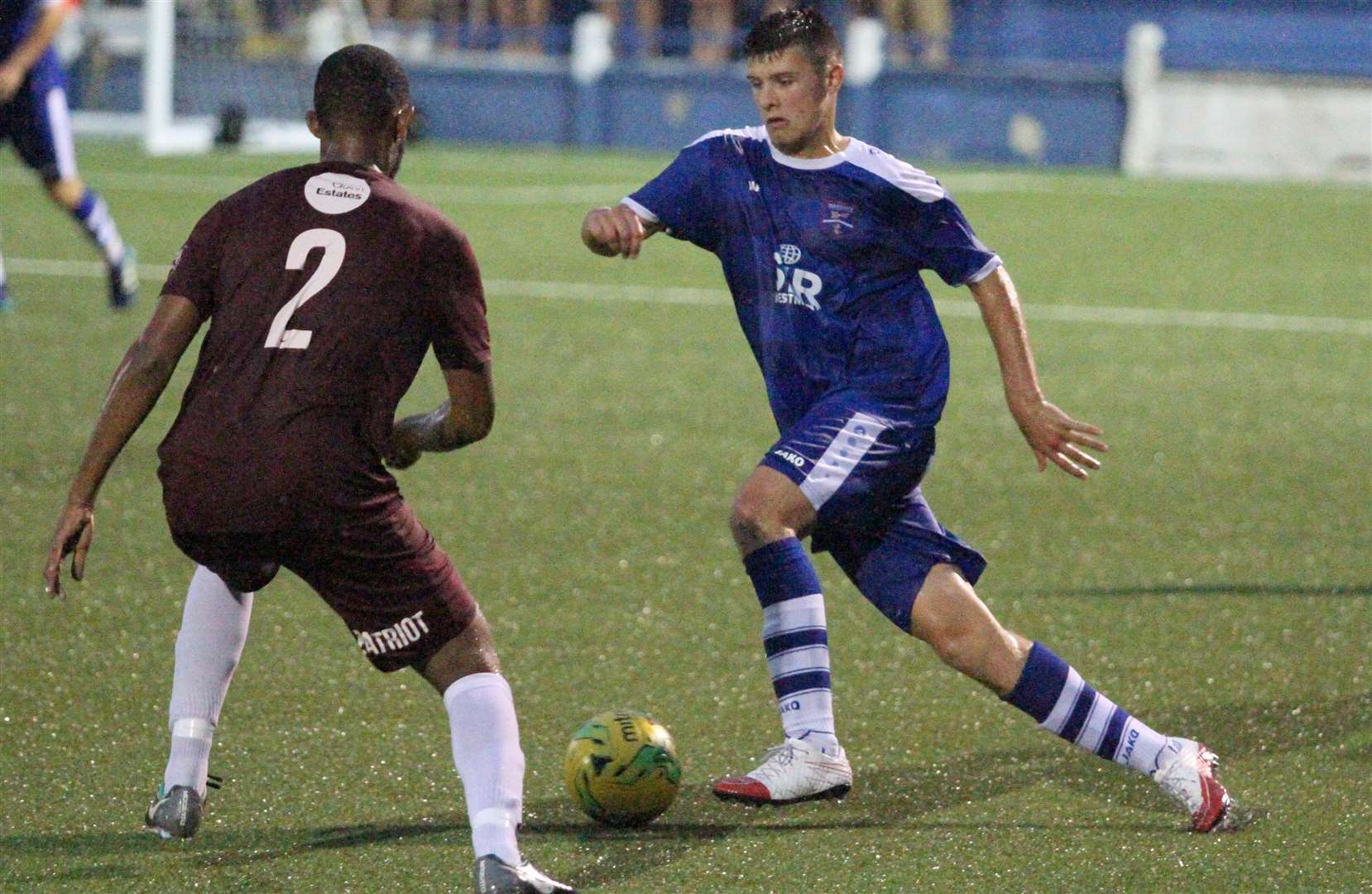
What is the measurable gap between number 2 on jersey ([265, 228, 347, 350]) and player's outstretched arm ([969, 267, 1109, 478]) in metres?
1.46

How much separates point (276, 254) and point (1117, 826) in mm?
2150

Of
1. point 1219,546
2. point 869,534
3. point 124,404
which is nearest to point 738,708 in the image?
point 869,534

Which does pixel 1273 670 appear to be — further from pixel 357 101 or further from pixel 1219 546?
pixel 357 101

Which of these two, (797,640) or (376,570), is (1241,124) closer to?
(797,640)

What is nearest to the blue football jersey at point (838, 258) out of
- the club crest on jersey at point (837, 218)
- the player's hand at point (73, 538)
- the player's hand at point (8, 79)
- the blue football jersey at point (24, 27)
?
the club crest on jersey at point (837, 218)

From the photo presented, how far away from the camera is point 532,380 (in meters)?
10.9

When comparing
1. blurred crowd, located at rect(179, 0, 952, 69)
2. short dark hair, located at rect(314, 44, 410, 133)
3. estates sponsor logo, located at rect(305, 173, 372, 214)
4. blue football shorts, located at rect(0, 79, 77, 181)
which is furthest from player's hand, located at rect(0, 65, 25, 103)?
blurred crowd, located at rect(179, 0, 952, 69)

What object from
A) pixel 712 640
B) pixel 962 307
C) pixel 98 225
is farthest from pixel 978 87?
pixel 712 640

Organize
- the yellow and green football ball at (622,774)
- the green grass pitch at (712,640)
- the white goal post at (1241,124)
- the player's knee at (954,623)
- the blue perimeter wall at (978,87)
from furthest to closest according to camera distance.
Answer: the blue perimeter wall at (978,87), the white goal post at (1241,124), the player's knee at (954,623), the yellow and green football ball at (622,774), the green grass pitch at (712,640)

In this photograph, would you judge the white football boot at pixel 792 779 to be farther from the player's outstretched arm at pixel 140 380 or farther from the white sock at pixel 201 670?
the player's outstretched arm at pixel 140 380

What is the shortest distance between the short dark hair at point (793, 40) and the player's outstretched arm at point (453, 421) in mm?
1081

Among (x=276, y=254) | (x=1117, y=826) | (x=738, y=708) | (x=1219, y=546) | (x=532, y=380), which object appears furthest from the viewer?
(x=532, y=380)

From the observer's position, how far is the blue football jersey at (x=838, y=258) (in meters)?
4.58

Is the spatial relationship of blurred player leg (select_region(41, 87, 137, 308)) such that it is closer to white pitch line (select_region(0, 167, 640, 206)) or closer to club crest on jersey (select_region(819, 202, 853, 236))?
white pitch line (select_region(0, 167, 640, 206))
